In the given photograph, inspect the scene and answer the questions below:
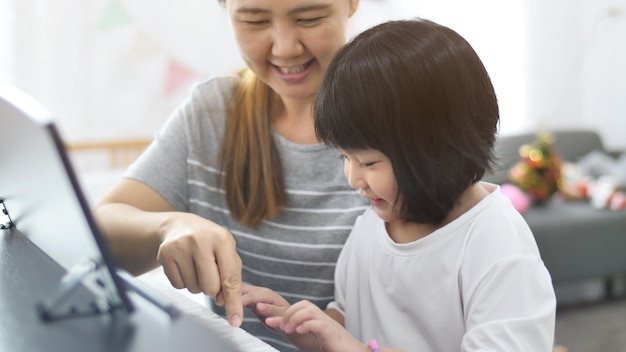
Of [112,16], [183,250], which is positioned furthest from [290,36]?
[112,16]

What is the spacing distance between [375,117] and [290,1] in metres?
0.24

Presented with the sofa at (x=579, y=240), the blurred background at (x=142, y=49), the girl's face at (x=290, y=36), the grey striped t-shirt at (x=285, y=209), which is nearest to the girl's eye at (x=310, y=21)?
the girl's face at (x=290, y=36)

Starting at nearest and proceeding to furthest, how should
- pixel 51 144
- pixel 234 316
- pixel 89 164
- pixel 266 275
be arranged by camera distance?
1. pixel 51 144
2. pixel 234 316
3. pixel 266 275
4. pixel 89 164

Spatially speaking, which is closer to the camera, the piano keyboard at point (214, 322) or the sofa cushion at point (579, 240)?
the piano keyboard at point (214, 322)

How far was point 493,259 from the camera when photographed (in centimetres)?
82

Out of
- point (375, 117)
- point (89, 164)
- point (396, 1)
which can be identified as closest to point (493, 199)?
point (375, 117)

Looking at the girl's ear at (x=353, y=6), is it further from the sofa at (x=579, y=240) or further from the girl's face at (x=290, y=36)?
the sofa at (x=579, y=240)

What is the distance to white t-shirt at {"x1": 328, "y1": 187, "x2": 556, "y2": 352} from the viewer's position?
78 centimetres

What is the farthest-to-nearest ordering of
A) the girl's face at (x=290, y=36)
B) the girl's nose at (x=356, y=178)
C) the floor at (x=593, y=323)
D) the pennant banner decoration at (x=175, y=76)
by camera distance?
the pennant banner decoration at (x=175, y=76), the floor at (x=593, y=323), the girl's face at (x=290, y=36), the girl's nose at (x=356, y=178)

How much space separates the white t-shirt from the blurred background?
1.37 m

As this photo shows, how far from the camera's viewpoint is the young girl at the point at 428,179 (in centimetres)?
83

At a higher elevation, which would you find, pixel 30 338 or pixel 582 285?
pixel 30 338

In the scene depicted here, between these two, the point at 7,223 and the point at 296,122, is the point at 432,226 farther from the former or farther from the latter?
the point at 7,223

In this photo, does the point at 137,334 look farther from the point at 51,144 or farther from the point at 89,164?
the point at 89,164
